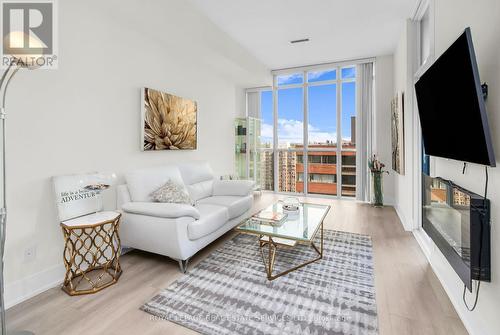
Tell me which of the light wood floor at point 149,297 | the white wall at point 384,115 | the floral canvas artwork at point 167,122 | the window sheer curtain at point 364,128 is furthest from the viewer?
the window sheer curtain at point 364,128

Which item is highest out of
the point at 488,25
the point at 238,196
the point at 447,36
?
the point at 447,36

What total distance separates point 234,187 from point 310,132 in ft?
9.55

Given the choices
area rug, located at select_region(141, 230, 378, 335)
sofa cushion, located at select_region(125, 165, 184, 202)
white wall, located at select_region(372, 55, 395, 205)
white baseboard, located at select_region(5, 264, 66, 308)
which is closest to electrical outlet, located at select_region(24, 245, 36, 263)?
white baseboard, located at select_region(5, 264, 66, 308)

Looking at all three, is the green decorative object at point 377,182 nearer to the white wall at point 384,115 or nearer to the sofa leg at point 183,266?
the white wall at point 384,115

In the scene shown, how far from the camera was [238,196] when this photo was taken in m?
3.61

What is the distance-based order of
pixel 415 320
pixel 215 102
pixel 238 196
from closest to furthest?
pixel 415 320, pixel 238 196, pixel 215 102

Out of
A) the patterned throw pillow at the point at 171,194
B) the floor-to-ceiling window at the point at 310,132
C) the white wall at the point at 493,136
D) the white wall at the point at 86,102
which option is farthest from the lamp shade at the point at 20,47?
the floor-to-ceiling window at the point at 310,132

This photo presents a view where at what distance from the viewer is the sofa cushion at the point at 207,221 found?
7.76ft

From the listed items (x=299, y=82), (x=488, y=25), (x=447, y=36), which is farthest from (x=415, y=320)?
(x=299, y=82)

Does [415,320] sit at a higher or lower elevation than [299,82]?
lower

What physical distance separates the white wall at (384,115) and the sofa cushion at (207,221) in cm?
375

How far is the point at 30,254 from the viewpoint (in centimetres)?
198

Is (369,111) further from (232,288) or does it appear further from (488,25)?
(232,288)

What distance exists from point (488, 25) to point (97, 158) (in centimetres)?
318
